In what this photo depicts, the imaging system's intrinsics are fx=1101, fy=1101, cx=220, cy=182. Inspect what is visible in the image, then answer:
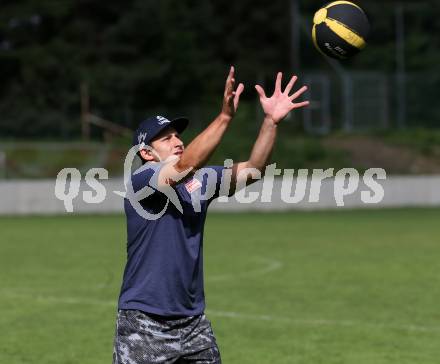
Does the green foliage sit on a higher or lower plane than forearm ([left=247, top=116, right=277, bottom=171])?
higher

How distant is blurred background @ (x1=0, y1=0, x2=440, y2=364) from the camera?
11914 mm

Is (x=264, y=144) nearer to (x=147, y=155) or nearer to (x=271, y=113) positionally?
(x=271, y=113)

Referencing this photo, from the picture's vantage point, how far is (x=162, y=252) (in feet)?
21.0

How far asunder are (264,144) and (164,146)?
59 cm

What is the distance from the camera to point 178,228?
21.1 ft

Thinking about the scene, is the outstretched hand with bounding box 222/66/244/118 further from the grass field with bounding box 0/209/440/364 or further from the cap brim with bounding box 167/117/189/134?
the grass field with bounding box 0/209/440/364

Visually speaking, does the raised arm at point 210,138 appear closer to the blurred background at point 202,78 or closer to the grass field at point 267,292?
the grass field at point 267,292

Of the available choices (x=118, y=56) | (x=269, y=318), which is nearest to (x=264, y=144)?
(x=269, y=318)

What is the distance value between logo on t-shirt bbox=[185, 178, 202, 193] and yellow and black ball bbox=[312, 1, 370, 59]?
1.58m

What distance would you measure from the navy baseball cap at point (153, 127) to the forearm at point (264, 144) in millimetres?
458

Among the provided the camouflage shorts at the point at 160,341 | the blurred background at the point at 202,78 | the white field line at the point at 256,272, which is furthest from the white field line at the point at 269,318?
the blurred background at the point at 202,78

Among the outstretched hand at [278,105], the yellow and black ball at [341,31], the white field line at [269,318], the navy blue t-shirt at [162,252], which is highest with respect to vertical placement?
the yellow and black ball at [341,31]

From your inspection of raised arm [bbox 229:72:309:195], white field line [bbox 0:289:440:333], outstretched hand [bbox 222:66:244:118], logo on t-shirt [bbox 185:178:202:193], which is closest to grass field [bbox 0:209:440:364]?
white field line [bbox 0:289:440:333]

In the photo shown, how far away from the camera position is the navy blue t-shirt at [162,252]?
640 centimetres
